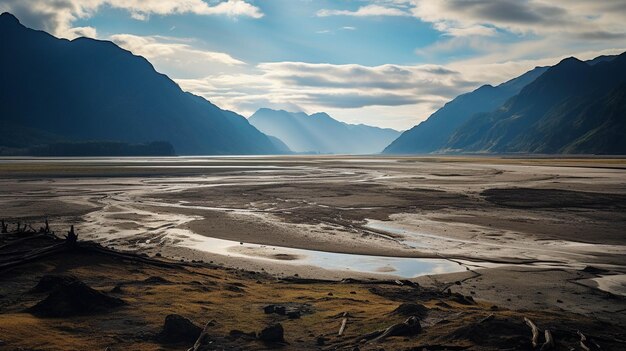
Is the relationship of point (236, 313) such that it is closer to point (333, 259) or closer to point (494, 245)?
point (333, 259)

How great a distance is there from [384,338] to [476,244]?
1430cm

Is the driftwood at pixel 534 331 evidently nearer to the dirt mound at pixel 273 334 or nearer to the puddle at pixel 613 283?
the dirt mound at pixel 273 334

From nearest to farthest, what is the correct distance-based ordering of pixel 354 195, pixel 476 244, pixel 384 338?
pixel 384 338, pixel 476 244, pixel 354 195

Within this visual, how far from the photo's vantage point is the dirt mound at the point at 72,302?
1035cm

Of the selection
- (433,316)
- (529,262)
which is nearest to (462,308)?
(433,316)

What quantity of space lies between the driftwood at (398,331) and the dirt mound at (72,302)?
6340mm

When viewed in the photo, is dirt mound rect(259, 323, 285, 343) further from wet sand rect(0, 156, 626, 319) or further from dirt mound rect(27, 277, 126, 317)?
wet sand rect(0, 156, 626, 319)

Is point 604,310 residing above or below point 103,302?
below

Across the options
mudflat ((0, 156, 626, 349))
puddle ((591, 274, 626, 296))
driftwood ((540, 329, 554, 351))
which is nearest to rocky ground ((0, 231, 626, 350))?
driftwood ((540, 329, 554, 351))

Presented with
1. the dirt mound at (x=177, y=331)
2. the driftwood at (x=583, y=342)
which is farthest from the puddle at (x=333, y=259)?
the dirt mound at (x=177, y=331)

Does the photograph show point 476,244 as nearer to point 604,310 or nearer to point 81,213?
point 604,310

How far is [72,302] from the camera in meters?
10.7

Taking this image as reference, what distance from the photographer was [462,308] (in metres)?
11.2

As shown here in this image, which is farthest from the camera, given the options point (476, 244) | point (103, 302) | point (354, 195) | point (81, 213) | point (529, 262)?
point (354, 195)
